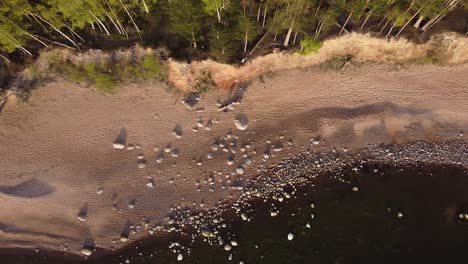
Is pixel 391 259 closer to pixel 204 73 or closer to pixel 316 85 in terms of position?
pixel 316 85

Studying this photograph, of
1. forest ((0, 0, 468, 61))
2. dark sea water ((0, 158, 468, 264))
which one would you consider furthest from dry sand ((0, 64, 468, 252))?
forest ((0, 0, 468, 61))

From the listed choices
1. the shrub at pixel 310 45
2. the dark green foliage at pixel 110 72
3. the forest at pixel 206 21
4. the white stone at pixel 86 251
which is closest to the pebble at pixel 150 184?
the white stone at pixel 86 251

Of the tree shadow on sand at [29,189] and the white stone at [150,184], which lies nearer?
the tree shadow on sand at [29,189]

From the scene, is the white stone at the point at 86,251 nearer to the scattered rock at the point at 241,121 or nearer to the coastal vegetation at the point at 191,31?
the coastal vegetation at the point at 191,31

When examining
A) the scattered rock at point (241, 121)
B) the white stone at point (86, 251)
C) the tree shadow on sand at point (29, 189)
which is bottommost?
the white stone at point (86, 251)

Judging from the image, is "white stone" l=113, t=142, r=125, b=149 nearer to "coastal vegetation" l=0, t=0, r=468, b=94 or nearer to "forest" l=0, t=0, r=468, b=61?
"coastal vegetation" l=0, t=0, r=468, b=94

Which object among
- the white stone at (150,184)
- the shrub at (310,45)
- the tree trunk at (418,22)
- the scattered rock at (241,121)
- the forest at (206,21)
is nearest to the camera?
the forest at (206,21)
